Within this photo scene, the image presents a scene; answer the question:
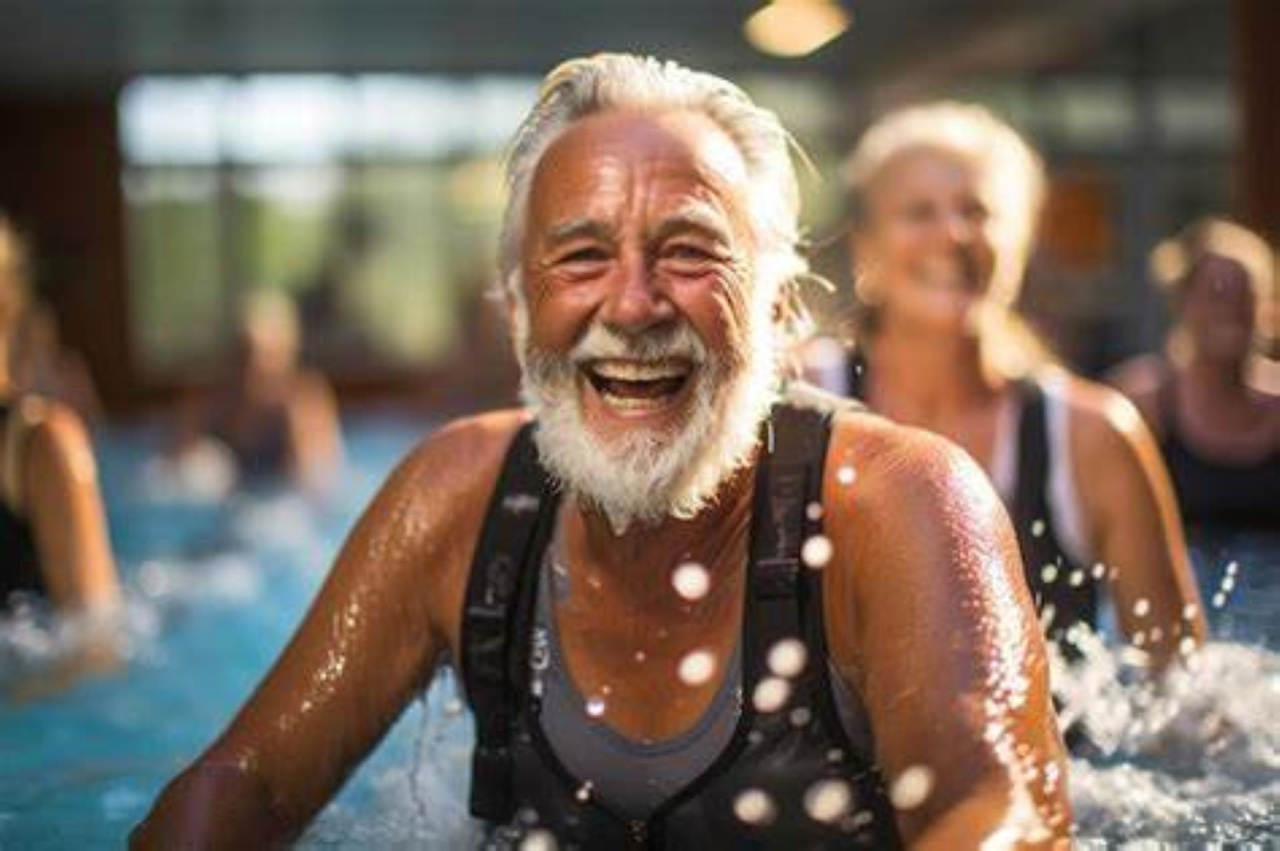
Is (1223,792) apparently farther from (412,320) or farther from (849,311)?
(412,320)

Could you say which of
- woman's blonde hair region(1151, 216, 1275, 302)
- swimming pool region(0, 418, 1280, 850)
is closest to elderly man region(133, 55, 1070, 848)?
swimming pool region(0, 418, 1280, 850)

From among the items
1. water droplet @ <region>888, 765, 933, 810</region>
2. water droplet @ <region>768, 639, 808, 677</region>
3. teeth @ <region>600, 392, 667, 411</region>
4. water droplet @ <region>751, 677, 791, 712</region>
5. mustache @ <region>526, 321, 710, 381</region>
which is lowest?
water droplet @ <region>888, 765, 933, 810</region>

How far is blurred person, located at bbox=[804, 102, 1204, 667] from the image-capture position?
3719 millimetres

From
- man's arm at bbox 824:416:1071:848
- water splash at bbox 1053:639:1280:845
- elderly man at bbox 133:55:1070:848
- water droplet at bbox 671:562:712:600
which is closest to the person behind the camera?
man's arm at bbox 824:416:1071:848

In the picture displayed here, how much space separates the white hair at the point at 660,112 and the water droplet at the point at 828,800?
2.20ft

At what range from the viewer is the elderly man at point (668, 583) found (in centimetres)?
243

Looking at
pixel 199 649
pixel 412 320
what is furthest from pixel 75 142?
pixel 199 649

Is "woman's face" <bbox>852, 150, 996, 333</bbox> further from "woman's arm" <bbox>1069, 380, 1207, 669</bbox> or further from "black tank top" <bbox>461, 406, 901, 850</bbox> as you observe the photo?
"black tank top" <bbox>461, 406, 901, 850</bbox>

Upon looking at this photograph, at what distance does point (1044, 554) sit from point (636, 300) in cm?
148

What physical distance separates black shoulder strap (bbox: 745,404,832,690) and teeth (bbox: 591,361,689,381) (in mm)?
208

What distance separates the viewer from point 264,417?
35.0ft

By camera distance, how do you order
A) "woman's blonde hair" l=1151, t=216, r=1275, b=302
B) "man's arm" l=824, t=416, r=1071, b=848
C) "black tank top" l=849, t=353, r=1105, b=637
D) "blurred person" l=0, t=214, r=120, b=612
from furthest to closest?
"woman's blonde hair" l=1151, t=216, r=1275, b=302 → "blurred person" l=0, t=214, r=120, b=612 → "black tank top" l=849, t=353, r=1105, b=637 → "man's arm" l=824, t=416, r=1071, b=848

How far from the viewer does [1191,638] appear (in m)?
3.78

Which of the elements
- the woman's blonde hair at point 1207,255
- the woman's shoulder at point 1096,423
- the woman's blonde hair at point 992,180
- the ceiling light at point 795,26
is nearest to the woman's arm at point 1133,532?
the woman's shoulder at point 1096,423
